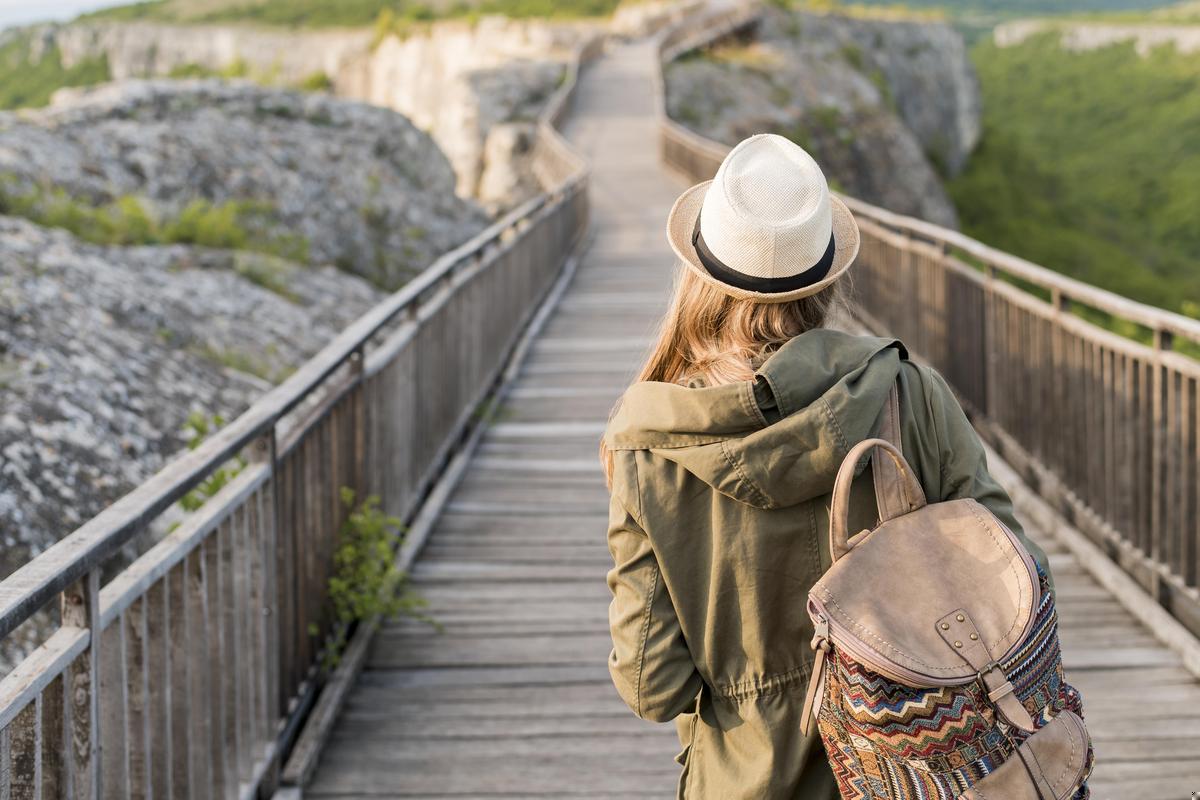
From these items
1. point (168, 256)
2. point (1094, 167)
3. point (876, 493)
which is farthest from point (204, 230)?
point (1094, 167)

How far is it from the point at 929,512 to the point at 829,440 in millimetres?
194

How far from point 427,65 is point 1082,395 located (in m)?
51.0

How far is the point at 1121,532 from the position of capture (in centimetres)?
576

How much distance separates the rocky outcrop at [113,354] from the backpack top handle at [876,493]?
291cm

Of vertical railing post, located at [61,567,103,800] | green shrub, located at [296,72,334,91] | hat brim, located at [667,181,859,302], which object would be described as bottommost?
vertical railing post, located at [61,567,103,800]

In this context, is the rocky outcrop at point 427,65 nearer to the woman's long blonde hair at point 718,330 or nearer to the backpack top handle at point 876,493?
the woman's long blonde hair at point 718,330

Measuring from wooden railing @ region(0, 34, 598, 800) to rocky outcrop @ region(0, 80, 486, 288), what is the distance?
416 centimetres

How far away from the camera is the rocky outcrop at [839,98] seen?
119ft

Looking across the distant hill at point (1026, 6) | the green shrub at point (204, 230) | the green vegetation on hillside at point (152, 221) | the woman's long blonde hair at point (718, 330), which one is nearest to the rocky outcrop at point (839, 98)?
the green vegetation on hillside at point (152, 221)

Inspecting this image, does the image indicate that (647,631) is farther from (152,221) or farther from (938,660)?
(152,221)

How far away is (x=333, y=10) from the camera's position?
257 ft

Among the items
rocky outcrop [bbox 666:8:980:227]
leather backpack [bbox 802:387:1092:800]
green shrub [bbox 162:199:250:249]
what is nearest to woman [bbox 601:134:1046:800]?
leather backpack [bbox 802:387:1092:800]

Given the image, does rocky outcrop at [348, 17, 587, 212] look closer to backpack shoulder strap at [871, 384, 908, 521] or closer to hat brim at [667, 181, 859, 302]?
hat brim at [667, 181, 859, 302]

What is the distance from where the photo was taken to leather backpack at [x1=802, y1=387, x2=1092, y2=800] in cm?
197
